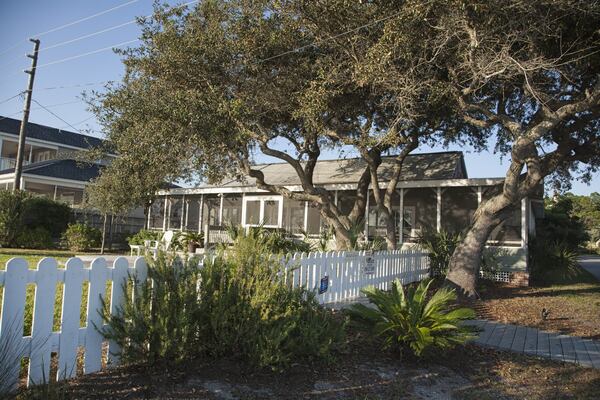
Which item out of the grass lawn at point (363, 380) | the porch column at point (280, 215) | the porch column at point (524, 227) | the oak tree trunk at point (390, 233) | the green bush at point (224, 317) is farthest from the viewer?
the porch column at point (280, 215)

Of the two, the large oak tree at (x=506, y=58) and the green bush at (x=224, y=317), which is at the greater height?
the large oak tree at (x=506, y=58)

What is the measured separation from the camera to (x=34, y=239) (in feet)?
63.5

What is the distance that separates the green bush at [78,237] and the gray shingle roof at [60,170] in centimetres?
705

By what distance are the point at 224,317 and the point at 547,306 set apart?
846 centimetres

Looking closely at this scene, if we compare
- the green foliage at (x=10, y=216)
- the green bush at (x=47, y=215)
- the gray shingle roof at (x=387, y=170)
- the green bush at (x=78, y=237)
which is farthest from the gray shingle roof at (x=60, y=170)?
the gray shingle roof at (x=387, y=170)

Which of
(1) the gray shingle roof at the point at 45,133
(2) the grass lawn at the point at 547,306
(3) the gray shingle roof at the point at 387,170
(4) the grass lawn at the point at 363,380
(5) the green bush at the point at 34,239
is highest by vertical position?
(1) the gray shingle roof at the point at 45,133

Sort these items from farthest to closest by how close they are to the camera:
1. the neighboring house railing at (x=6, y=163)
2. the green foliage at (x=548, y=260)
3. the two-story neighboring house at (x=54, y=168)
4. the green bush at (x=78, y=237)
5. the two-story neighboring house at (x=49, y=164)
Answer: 1. the neighboring house railing at (x=6, y=163)
2. the two-story neighboring house at (x=49, y=164)
3. the two-story neighboring house at (x=54, y=168)
4. the green bush at (x=78, y=237)
5. the green foliage at (x=548, y=260)

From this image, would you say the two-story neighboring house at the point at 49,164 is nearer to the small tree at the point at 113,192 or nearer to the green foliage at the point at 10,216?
the green foliage at the point at 10,216

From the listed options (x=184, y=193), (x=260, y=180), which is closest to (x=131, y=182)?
(x=184, y=193)

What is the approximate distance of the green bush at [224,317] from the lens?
404cm

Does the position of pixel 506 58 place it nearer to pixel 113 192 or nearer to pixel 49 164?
pixel 113 192

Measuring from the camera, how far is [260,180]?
1459cm

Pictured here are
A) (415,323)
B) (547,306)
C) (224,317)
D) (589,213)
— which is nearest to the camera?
(224,317)

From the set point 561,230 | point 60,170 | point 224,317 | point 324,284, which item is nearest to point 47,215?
point 60,170
